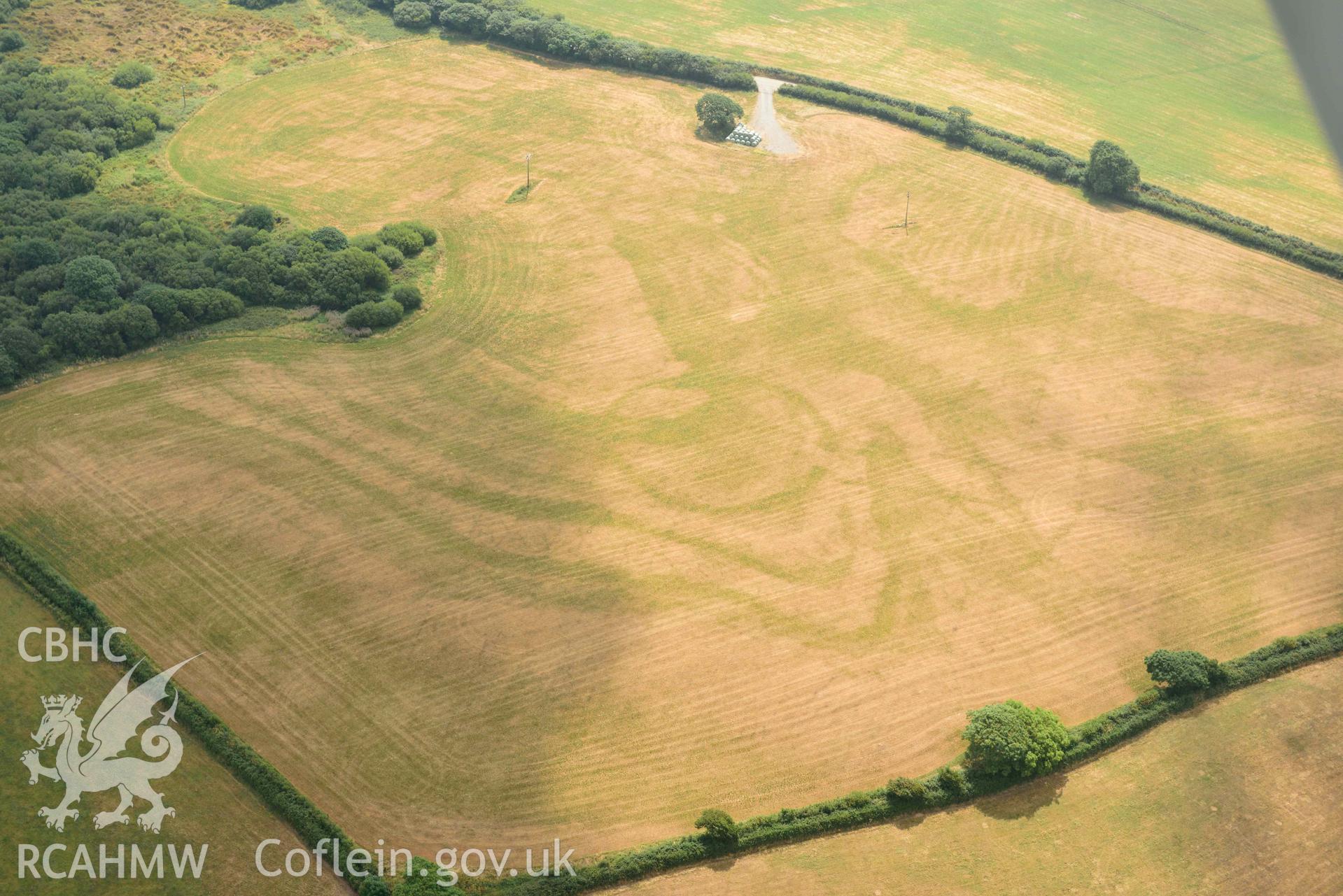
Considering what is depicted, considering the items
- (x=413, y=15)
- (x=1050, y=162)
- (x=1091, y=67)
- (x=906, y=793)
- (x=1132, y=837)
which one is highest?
(x=1091, y=67)

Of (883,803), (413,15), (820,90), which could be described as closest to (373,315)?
(883,803)

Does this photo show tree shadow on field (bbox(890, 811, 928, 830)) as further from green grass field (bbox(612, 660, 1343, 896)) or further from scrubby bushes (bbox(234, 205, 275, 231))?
scrubby bushes (bbox(234, 205, 275, 231))

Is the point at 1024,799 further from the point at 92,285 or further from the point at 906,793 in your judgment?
the point at 92,285

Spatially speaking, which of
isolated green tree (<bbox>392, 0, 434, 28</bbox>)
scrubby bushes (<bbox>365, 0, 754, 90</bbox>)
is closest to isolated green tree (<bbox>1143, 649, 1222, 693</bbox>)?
scrubby bushes (<bbox>365, 0, 754, 90</bbox>)

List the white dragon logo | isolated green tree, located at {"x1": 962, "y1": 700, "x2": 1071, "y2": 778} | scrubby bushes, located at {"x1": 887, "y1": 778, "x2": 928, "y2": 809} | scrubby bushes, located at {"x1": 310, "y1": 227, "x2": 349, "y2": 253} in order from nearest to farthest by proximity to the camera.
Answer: the white dragon logo, scrubby bushes, located at {"x1": 887, "y1": 778, "x2": 928, "y2": 809}, isolated green tree, located at {"x1": 962, "y1": 700, "x2": 1071, "y2": 778}, scrubby bushes, located at {"x1": 310, "y1": 227, "x2": 349, "y2": 253}

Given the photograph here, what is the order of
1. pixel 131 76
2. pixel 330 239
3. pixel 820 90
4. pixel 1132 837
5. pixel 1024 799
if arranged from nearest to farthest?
pixel 1132 837
pixel 1024 799
pixel 330 239
pixel 131 76
pixel 820 90

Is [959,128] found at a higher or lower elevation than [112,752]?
higher

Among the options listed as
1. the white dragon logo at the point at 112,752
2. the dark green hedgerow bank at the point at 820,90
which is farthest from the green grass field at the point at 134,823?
the dark green hedgerow bank at the point at 820,90
